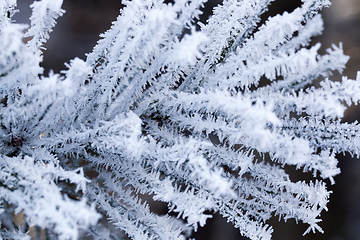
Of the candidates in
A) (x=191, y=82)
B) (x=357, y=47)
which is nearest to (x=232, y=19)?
(x=191, y=82)

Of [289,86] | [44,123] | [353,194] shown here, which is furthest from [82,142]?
[353,194]

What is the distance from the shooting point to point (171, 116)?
17 centimetres

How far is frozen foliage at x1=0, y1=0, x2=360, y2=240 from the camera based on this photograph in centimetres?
11

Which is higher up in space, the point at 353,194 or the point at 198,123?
the point at 353,194

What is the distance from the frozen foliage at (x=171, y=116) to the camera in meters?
0.11

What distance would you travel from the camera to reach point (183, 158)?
4.9 inches

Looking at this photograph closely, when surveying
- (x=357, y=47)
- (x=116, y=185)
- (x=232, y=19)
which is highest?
(x=357, y=47)

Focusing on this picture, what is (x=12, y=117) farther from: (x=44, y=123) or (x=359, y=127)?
(x=359, y=127)

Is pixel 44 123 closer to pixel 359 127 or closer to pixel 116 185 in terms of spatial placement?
pixel 116 185

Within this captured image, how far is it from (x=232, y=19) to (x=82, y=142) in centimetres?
11

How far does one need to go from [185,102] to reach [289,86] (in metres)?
0.06

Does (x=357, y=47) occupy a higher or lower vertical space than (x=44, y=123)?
higher

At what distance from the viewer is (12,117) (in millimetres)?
132

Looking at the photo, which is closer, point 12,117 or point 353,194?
point 12,117
